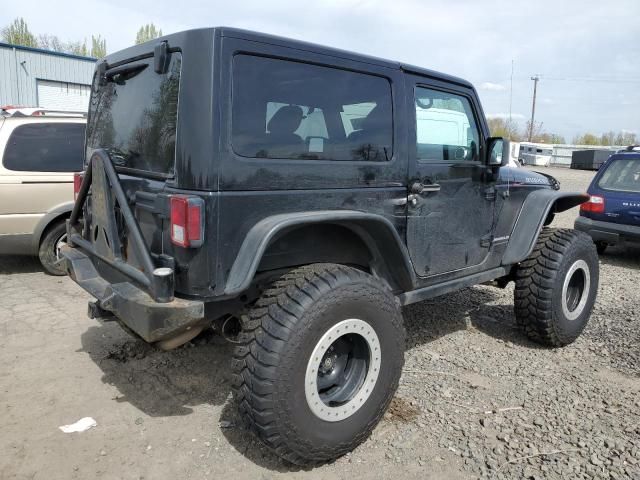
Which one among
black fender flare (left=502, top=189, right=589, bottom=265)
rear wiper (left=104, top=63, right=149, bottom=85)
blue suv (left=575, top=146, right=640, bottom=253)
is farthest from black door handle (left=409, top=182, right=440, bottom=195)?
blue suv (left=575, top=146, right=640, bottom=253)

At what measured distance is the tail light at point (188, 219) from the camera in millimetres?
2346

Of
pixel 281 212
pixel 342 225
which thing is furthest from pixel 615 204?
pixel 281 212

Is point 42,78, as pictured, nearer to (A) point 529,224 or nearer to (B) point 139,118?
(B) point 139,118

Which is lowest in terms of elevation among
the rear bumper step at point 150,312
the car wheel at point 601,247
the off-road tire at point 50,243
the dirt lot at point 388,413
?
the dirt lot at point 388,413

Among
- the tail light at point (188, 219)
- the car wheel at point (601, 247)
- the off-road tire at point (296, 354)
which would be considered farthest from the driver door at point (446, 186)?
the car wheel at point (601, 247)

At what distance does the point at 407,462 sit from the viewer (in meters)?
2.78

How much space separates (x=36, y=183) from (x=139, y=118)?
3.55 m

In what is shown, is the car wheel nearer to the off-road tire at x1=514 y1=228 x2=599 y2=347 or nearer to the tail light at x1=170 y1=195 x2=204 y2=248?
the off-road tire at x1=514 y1=228 x2=599 y2=347

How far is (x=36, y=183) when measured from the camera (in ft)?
19.0

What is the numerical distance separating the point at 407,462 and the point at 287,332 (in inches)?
39.9

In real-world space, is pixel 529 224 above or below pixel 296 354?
above

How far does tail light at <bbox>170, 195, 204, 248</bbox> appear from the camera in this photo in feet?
7.70

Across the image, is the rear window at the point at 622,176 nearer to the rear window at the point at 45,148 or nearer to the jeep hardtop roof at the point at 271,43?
the jeep hardtop roof at the point at 271,43

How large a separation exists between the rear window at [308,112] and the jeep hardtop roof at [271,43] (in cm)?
8
